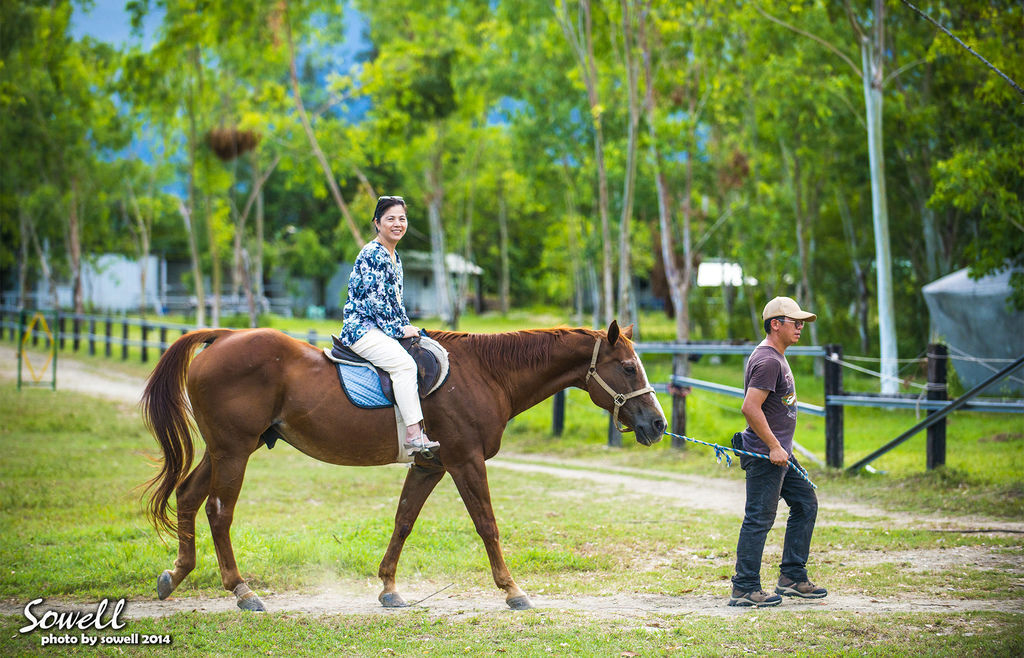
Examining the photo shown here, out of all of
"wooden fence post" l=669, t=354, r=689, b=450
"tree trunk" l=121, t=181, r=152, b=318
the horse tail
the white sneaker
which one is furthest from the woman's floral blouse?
"tree trunk" l=121, t=181, r=152, b=318

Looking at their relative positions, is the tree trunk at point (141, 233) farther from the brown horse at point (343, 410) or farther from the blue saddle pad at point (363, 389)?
the blue saddle pad at point (363, 389)

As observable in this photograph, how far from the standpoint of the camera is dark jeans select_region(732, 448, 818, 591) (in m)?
5.47

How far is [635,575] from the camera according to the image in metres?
6.37

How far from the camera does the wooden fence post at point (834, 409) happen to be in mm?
10328

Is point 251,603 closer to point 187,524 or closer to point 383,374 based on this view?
point 187,524

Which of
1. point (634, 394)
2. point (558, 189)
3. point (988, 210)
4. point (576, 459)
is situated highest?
point (558, 189)

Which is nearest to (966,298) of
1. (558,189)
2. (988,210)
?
(988,210)

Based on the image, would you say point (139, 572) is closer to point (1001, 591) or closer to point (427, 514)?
point (427, 514)

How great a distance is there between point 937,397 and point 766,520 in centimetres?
516

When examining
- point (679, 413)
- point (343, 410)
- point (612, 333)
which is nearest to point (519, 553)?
point (343, 410)

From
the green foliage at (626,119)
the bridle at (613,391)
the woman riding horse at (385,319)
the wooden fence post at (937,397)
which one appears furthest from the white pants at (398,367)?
the green foliage at (626,119)

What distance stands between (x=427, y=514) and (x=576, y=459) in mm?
4624

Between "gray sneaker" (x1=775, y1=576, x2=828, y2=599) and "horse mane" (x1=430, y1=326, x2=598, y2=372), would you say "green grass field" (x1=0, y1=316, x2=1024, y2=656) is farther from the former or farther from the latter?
"horse mane" (x1=430, y1=326, x2=598, y2=372)

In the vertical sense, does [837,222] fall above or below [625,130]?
below
